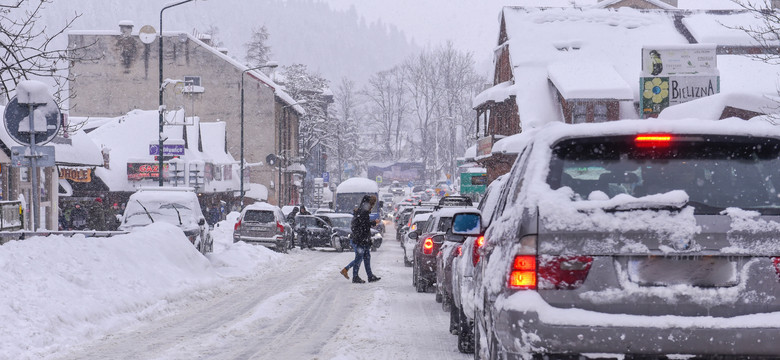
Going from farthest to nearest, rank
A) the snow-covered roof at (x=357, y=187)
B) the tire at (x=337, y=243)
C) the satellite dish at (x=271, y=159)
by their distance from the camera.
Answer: the satellite dish at (x=271, y=159) < the snow-covered roof at (x=357, y=187) < the tire at (x=337, y=243)

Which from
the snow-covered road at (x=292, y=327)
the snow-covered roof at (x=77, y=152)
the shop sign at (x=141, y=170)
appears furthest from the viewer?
the shop sign at (x=141, y=170)

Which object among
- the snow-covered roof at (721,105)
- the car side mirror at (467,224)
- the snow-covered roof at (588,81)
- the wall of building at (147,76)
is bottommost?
the car side mirror at (467,224)

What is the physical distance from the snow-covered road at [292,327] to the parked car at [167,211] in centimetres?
544

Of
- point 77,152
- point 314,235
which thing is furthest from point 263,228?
point 77,152

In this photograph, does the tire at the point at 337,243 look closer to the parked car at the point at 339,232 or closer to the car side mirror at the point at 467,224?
the parked car at the point at 339,232

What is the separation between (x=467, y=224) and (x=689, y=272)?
6.50 ft

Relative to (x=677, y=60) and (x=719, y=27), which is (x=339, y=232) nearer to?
(x=677, y=60)

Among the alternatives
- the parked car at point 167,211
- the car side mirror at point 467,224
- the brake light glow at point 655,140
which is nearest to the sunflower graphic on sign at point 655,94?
the parked car at point 167,211

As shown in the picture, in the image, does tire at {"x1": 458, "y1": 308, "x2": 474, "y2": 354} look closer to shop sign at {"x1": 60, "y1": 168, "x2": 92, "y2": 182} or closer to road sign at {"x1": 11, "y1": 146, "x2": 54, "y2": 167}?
road sign at {"x1": 11, "y1": 146, "x2": 54, "y2": 167}

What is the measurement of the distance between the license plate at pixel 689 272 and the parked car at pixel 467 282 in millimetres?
2841

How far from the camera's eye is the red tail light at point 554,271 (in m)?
4.70

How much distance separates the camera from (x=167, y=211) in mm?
23984

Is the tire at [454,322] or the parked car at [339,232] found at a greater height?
the tire at [454,322]

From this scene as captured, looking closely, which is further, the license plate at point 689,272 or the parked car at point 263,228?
the parked car at point 263,228
